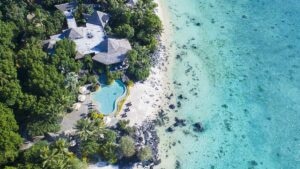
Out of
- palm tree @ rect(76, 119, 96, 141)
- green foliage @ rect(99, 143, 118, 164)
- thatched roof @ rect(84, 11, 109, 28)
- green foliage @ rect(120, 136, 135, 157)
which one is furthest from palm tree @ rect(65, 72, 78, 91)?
thatched roof @ rect(84, 11, 109, 28)

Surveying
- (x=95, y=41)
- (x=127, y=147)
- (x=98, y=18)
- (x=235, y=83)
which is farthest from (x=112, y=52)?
(x=235, y=83)

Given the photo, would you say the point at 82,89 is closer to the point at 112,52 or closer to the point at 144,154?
the point at 112,52

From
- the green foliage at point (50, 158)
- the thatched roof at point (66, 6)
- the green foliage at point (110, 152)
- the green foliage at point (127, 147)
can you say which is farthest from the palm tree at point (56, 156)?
the thatched roof at point (66, 6)

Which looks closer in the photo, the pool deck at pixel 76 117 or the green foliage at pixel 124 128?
the green foliage at pixel 124 128

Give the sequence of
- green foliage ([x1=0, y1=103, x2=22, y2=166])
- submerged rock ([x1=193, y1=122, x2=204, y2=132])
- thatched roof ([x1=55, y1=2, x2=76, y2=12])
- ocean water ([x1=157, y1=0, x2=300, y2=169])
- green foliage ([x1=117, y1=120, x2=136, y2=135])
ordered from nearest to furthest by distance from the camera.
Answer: green foliage ([x1=0, y1=103, x2=22, y2=166]) < green foliage ([x1=117, y1=120, x2=136, y2=135]) < ocean water ([x1=157, y1=0, x2=300, y2=169]) < submerged rock ([x1=193, y1=122, x2=204, y2=132]) < thatched roof ([x1=55, y1=2, x2=76, y2=12])

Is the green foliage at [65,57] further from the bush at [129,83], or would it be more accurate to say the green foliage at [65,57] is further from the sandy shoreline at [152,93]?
the sandy shoreline at [152,93]

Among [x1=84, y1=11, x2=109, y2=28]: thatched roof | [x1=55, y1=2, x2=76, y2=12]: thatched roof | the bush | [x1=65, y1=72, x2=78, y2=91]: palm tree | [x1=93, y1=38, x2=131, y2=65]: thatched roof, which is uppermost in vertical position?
[x1=55, y1=2, x2=76, y2=12]: thatched roof

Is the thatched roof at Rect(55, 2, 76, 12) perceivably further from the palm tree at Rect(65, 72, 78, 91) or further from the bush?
the bush
